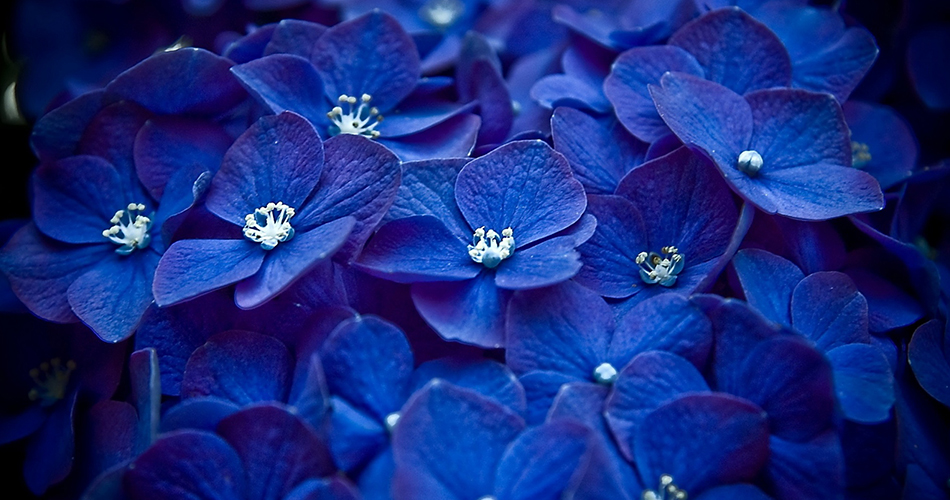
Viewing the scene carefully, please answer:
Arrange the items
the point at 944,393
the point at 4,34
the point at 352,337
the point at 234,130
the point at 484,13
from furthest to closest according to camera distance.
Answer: the point at 4,34 < the point at 484,13 < the point at 234,130 < the point at 944,393 < the point at 352,337

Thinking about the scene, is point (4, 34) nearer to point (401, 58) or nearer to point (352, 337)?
point (401, 58)

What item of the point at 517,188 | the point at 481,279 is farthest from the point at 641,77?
the point at 481,279

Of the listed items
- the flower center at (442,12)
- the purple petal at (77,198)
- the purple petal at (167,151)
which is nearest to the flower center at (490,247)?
the purple petal at (167,151)

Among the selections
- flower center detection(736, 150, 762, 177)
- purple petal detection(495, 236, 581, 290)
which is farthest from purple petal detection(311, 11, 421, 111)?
flower center detection(736, 150, 762, 177)

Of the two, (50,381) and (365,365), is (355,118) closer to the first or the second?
(365,365)

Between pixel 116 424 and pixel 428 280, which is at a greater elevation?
pixel 428 280

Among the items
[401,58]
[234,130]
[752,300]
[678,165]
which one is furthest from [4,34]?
[752,300]
